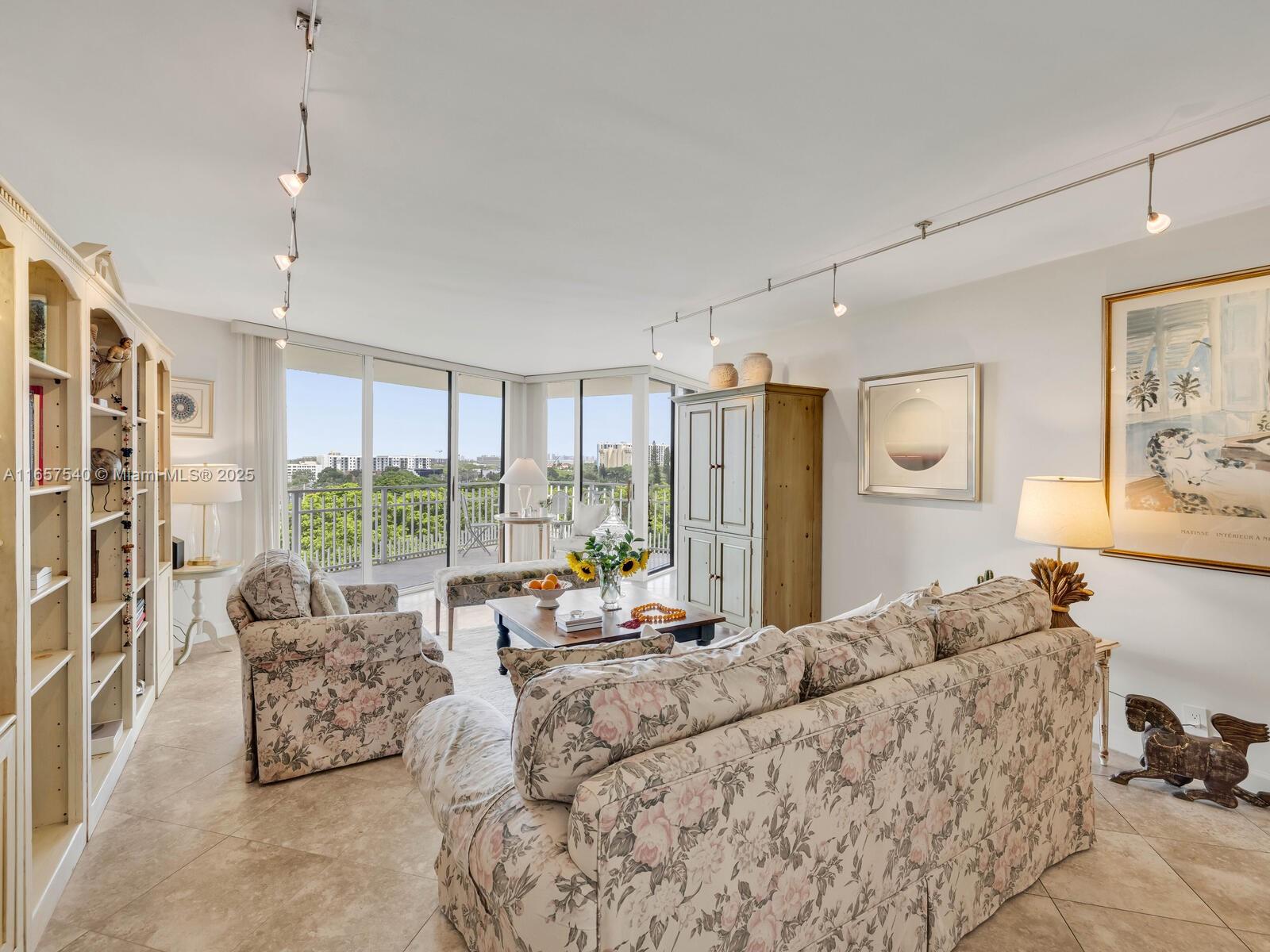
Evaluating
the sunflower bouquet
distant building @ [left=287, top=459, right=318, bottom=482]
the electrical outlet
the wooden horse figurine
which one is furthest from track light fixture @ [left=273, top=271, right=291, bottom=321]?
the electrical outlet

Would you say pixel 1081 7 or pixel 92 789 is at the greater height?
pixel 1081 7

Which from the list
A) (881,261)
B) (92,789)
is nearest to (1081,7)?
(881,261)

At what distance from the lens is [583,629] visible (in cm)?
318

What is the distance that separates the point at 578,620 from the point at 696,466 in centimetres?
179

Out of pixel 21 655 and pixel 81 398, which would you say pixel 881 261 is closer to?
pixel 81 398

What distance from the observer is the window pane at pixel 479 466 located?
6.55 metres

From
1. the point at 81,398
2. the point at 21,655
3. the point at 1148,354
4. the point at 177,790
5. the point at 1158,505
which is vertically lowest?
the point at 177,790

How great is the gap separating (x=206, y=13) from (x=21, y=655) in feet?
5.56

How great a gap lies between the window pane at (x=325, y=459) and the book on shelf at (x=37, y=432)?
120 inches

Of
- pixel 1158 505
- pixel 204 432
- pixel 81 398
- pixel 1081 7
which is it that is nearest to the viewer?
pixel 1081 7

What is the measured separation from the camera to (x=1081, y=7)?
141 centimetres

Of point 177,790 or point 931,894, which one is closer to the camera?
point 931,894

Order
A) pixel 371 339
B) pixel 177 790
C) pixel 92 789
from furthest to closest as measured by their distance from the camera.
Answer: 1. pixel 371 339
2. pixel 177 790
3. pixel 92 789

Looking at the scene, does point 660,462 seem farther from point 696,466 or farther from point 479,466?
point 696,466
